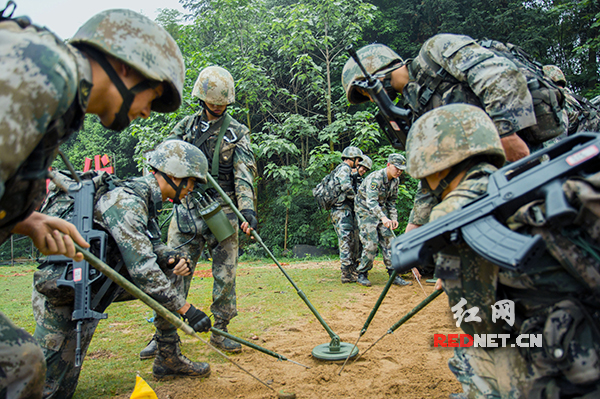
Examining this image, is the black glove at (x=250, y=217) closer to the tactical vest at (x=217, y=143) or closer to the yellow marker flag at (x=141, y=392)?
the tactical vest at (x=217, y=143)

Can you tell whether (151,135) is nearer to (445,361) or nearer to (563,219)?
(445,361)

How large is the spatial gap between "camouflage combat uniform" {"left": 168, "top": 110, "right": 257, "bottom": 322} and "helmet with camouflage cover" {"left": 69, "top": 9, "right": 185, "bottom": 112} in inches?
86.9

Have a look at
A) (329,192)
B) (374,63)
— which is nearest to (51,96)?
(374,63)

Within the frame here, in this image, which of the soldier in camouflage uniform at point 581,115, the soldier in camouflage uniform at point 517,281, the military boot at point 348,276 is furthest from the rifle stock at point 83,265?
the military boot at point 348,276

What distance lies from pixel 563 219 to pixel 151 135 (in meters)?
10.9

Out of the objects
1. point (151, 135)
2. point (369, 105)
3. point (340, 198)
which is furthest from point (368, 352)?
point (369, 105)

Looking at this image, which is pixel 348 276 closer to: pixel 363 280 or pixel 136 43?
pixel 363 280

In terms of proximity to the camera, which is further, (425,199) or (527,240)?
(425,199)

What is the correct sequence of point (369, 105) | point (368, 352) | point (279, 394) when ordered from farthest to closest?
point (369, 105) < point (368, 352) < point (279, 394)

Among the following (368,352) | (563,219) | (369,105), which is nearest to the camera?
(563,219)

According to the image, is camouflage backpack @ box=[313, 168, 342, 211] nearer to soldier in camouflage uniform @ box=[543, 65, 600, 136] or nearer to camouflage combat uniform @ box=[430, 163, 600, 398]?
soldier in camouflage uniform @ box=[543, 65, 600, 136]

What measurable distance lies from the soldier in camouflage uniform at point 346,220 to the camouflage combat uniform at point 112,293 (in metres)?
4.72

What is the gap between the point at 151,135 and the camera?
11.0m

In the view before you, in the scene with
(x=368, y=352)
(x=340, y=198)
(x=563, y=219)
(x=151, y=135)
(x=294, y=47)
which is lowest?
(x=368, y=352)
